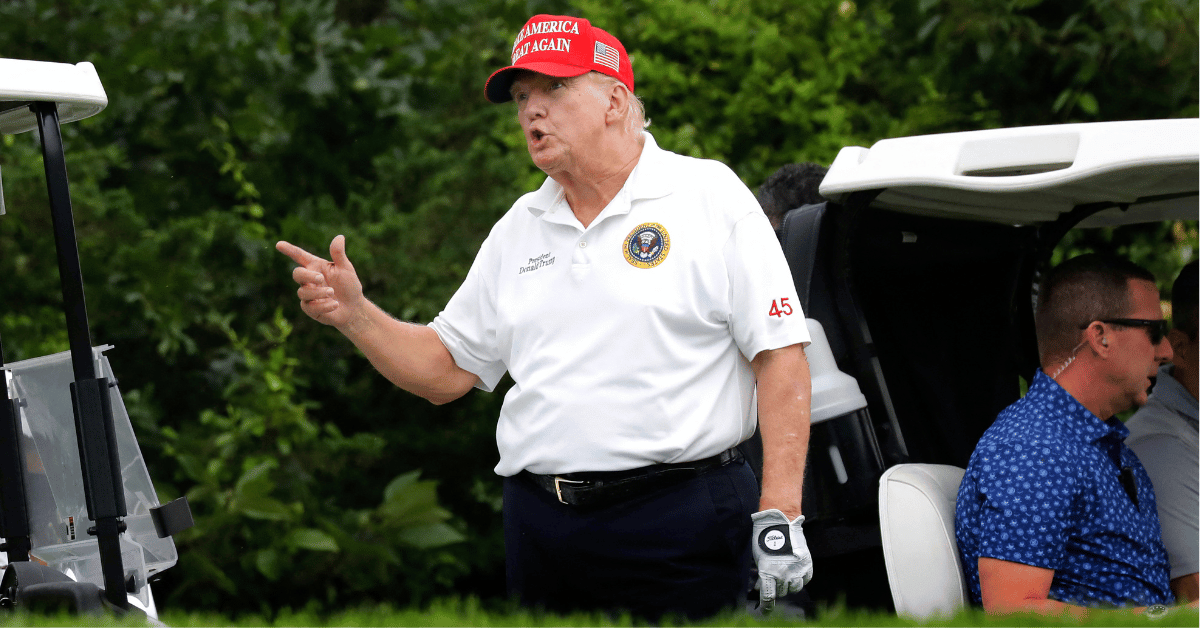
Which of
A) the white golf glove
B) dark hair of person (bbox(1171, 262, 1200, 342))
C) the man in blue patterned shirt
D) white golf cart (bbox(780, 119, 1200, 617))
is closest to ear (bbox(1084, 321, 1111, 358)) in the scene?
the man in blue patterned shirt

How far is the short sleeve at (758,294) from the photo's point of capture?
7.75 feet

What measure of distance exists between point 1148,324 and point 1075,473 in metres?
0.45

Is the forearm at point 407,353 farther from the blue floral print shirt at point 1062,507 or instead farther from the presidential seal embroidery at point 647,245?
the blue floral print shirt at point 1062,507

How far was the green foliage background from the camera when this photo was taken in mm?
5102

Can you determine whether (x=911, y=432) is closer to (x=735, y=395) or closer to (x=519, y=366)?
(x=735, y=395)

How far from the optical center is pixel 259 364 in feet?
17.3

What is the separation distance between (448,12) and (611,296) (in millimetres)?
3635

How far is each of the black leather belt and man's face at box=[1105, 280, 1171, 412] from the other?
39.3 inches

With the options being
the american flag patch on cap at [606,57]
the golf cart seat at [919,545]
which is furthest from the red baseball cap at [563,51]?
the golf cart seat at [919,545]

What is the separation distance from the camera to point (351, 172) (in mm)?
5777

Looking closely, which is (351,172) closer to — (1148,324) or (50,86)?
(50,86)

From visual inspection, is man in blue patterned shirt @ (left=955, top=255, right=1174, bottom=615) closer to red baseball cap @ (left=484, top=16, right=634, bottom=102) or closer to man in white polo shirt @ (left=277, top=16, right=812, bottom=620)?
man in white polo shirt @ (left=277, top=16, right=812, bottom=620)

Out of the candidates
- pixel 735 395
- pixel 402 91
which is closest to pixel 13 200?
pixel 402 91

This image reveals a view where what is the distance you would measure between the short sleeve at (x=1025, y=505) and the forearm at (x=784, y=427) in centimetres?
47
